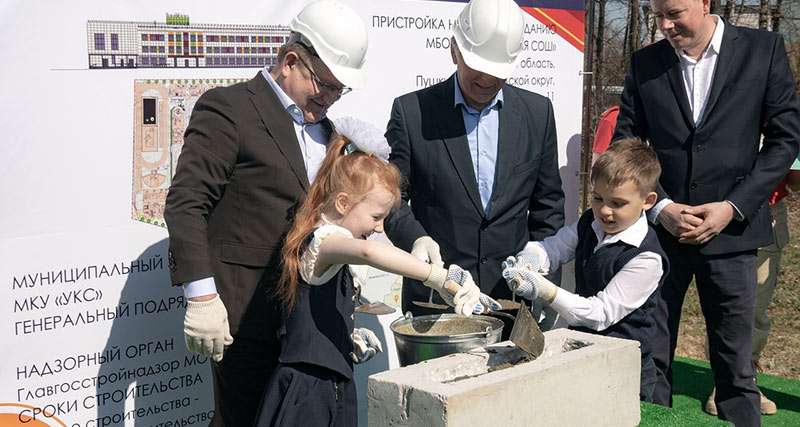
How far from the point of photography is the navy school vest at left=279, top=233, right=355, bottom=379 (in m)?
2.79

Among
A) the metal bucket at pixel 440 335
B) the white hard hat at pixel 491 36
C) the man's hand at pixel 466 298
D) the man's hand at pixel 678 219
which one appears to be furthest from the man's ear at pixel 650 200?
the man's hand at pixel 466 298

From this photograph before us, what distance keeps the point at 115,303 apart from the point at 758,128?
2521 mm

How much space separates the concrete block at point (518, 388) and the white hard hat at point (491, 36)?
0.94m

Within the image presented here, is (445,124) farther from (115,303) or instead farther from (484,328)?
(115,303)

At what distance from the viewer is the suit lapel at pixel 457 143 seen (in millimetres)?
3576

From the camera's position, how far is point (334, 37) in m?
2.95

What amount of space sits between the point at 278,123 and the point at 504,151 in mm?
948

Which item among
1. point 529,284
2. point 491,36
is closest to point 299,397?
point 529,284

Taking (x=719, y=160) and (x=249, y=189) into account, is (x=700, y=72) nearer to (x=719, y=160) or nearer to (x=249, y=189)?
(x=719, y=160)

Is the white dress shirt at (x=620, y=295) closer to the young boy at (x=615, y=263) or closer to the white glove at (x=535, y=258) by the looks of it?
the young boy at (x=615, y=263)

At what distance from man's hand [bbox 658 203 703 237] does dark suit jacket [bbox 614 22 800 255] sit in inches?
3.0

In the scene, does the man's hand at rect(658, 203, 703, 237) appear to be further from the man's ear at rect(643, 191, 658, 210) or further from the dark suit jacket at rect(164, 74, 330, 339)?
the dark suit jacket at rect(164, 74, 330, 339)

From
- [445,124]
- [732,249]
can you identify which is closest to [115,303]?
[445,124]

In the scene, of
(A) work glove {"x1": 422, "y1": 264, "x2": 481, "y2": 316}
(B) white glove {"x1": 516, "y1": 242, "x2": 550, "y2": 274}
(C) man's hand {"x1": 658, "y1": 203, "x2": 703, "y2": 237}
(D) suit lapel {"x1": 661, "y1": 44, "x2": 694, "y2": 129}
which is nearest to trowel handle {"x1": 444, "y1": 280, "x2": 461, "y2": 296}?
(A) work glove {"x1": 422, "y1": 264, "x2": 481, "y2": 316}
